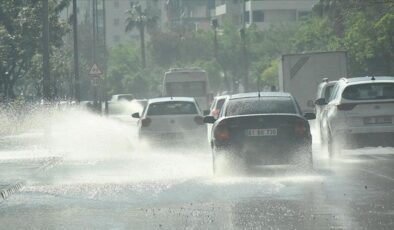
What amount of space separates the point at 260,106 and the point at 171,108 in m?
8.09

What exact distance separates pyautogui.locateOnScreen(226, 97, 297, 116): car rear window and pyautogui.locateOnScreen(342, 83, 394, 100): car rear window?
3.35 meters

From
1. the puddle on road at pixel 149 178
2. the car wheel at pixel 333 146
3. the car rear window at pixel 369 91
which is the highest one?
the car rear window at pixel 369 91

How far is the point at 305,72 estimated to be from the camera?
41688mm

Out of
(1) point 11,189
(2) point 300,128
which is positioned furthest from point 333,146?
(1) point 11,189

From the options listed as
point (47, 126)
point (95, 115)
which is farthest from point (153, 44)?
point (47, 126)

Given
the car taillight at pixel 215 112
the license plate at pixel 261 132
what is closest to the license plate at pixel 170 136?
the car taillight at pixel 215 112

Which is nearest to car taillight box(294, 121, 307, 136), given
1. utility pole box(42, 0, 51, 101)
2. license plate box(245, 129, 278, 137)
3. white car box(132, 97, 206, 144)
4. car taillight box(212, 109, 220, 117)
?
license plate box(245, 129, 278, 137)

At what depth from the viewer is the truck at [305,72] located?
4106 cm

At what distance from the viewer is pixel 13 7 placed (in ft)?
202

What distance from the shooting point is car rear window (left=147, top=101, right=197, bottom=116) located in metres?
27.7

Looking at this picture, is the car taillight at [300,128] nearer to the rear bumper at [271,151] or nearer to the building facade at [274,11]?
the rear bumper at [271,151]

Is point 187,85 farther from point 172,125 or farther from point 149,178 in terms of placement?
point 149,178

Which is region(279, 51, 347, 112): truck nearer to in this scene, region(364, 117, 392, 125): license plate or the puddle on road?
the puddle on road

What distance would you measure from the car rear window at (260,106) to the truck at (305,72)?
69.2 feet
